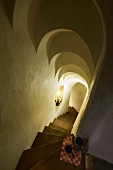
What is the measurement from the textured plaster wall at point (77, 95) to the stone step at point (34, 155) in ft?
15.4

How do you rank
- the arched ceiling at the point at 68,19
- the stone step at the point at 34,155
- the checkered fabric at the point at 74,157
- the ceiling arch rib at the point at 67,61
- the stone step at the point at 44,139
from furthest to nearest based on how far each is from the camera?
the ceiling arch rib at the point at 67,61, the stone step at the point at 44,139, the stone step at the point at 34,155, the checkered fabric at the point at 74,157, the arched ceiling at the point at 68,19

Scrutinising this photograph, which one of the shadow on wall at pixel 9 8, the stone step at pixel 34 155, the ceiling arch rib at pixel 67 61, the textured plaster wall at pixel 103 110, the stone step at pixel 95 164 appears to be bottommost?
the stone step at pixel 34 155

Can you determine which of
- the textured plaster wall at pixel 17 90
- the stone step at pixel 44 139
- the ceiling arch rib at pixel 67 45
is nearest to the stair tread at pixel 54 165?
the textured plaster wall at pixel 17 90

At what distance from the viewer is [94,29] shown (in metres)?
2.14

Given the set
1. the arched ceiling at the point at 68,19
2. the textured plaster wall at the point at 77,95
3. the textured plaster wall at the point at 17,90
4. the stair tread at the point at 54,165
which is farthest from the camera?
the textured plaster wall at the point at 77,95

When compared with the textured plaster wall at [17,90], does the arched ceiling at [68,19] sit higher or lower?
higher

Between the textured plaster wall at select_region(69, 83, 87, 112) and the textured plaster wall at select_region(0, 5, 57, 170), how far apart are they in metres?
4.31

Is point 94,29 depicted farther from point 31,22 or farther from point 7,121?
point 7,121

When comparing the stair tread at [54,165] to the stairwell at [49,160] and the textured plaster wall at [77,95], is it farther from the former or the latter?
the textured plaster wall at [77,95]

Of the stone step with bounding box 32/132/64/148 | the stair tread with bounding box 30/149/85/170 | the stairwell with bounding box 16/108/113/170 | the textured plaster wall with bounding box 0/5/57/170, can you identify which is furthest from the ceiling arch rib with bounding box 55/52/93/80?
the stair tread with bounding box 30/149/85/170

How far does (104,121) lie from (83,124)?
39cm

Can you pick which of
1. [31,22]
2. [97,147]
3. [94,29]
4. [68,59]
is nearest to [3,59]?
[31,22]

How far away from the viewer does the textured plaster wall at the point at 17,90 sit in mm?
1727

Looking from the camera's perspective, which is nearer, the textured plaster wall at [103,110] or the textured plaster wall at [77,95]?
the textured plaster wall at [103,110]
